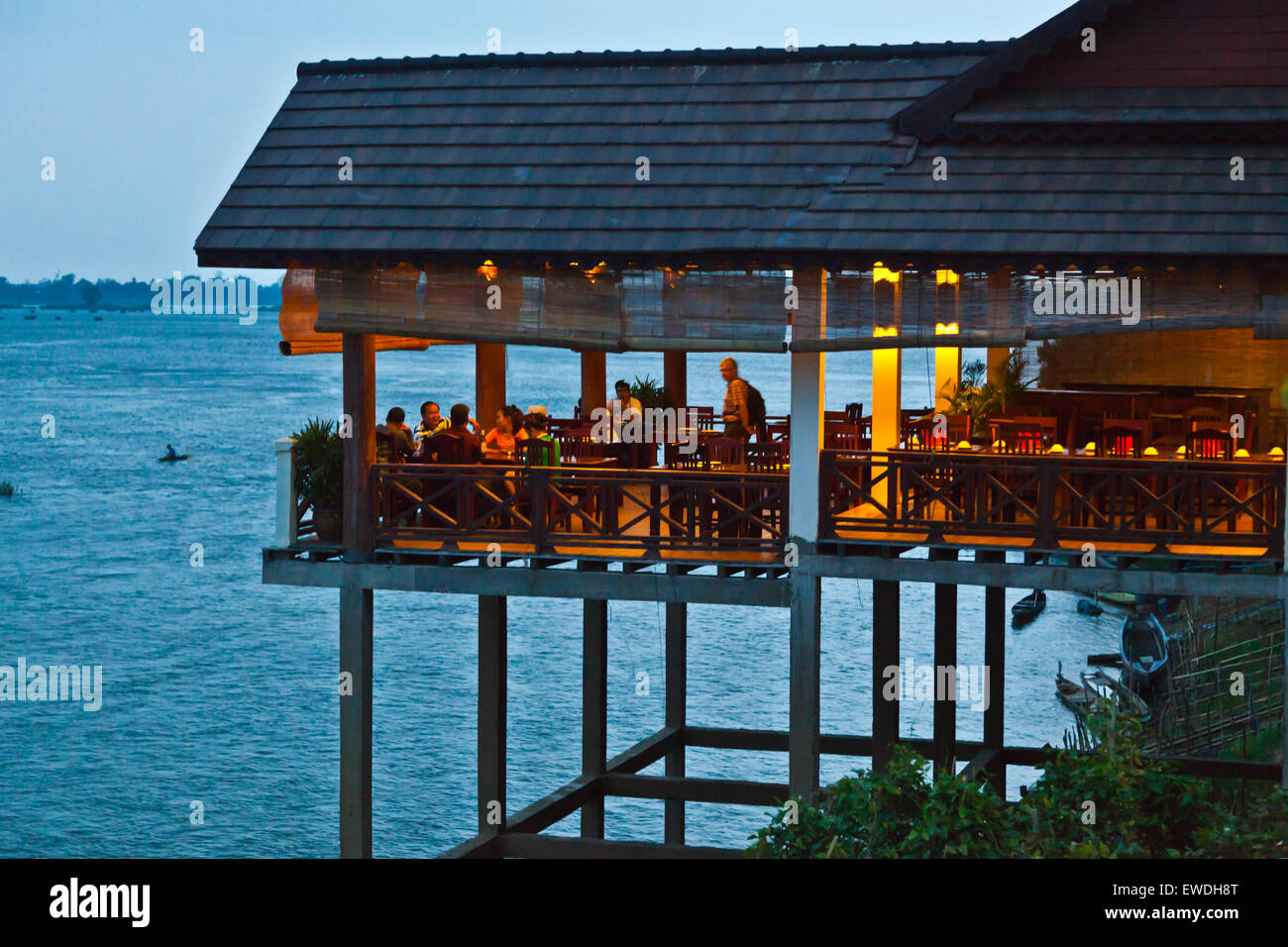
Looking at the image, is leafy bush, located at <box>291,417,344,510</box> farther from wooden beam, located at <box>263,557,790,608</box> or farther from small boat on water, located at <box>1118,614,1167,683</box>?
small boat on water, located at <box>1118,614,1167,683</box>

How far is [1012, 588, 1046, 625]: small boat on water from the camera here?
55125 mm

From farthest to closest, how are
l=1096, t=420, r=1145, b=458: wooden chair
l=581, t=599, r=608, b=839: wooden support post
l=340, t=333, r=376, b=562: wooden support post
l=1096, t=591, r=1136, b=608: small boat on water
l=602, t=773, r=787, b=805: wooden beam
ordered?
1. l=1096, t=591, r=1136, b=608: small boat on water
2. l=581, t=599, r=608, b=839: wooden support post
3. l=602, t=773, r=787, b=805: wooden beam
4. l=1096, t=420, r=1145, b=458: wooden chair
5. l=340, t=333, r=376, b=562: wooden support post

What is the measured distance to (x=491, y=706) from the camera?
19.0m

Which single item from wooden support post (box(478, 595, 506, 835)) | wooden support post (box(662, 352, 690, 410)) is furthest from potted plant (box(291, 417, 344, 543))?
wooden support post (box(662, 352, 690, 410))

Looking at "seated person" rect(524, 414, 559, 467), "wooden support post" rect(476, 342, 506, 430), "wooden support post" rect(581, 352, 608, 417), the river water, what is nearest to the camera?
"seated person" rect(524, 414, 559, 467)

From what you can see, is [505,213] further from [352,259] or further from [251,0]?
[251,0]

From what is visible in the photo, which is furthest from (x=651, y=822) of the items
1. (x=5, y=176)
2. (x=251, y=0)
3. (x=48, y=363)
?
(x=48, y=363)

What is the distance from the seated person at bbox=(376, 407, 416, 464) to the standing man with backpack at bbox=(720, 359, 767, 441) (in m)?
2.92

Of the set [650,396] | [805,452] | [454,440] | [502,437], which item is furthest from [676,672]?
[805,452]

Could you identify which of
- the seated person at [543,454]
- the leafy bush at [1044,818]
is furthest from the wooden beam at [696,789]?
the leafy bush at [1044,818]

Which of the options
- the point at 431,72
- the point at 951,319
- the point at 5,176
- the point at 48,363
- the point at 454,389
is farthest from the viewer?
the point at 48,363

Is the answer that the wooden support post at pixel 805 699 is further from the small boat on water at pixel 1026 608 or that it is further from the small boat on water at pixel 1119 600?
the small boat on water at pixel 1026 608

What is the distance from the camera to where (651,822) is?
129 feet
